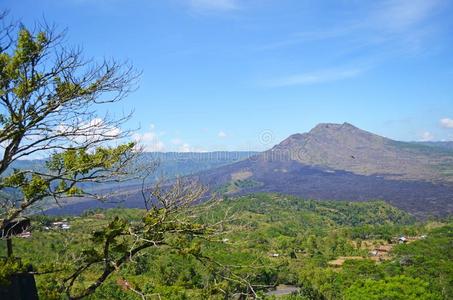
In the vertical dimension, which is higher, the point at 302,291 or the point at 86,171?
the point at 86,171

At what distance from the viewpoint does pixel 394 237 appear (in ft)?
349

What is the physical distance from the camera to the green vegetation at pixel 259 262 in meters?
8.65

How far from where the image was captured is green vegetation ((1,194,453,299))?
8.65 metres

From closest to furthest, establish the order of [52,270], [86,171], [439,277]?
[52,270] → [86,171] → [439,277]

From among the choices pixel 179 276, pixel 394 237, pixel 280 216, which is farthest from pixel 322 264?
pixel 280 216

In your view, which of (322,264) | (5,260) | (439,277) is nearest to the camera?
(5,260)

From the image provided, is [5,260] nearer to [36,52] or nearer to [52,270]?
[52,270]

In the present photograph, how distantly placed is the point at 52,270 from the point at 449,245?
87.1 metres

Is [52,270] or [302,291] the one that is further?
[302,291]

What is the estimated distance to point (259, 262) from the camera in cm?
3300

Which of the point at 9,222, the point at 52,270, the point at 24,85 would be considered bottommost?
the point at 52,270

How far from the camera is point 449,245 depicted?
8081 cm

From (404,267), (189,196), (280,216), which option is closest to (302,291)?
(404,267)

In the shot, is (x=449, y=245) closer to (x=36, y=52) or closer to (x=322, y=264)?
(x=322, y=264)
